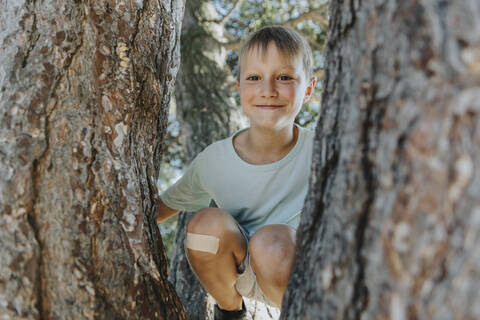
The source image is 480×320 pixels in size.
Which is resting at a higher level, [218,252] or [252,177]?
[252,177]

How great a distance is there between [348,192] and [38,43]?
3.60 feet

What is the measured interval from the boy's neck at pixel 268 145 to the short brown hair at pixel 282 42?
1.07 ft

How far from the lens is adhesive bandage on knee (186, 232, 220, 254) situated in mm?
1855

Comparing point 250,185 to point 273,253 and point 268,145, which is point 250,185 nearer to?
point 268,145

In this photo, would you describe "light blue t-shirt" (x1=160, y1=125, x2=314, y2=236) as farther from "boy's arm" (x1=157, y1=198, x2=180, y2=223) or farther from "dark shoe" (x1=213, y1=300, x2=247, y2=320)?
"dark shoe" (x1=213, y1=300, x2=247, y2=320)

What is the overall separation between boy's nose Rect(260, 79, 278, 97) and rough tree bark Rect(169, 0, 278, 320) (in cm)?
147

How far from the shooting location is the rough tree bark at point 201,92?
3609mm

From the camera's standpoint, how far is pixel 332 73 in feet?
3.73

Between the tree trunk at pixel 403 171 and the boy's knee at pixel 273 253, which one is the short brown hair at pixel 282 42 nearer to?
the boy's knee at pixel 273 253

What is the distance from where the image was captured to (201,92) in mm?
3842

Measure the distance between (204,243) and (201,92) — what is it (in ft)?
7.12

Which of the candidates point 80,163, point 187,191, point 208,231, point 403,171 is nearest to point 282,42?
point 187,191

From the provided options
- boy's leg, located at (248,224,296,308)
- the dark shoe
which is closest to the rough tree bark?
the dark shoe

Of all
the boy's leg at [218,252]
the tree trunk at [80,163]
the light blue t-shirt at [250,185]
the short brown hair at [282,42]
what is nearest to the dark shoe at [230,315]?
the boy's leg at [218,252]
